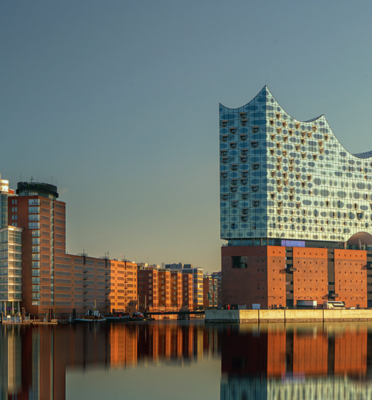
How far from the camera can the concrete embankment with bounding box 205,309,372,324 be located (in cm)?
18050

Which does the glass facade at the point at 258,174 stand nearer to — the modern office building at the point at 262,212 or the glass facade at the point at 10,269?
the modern office building at the point at 262,212

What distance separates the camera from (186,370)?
234 feet

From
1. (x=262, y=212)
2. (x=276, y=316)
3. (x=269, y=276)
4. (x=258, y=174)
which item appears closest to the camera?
(x=276, y=316)

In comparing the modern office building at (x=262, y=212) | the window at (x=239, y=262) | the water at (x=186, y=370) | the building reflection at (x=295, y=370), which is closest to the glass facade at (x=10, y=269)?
the modern office building at (x=262, y=212)

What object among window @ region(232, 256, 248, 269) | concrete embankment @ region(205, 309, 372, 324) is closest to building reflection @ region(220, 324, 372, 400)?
concrete embankment @ region(205, 309, 372, 324)

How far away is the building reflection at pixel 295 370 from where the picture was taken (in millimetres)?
Answer: 56719

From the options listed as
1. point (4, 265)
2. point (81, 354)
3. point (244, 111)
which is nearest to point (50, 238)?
point (4, 265)

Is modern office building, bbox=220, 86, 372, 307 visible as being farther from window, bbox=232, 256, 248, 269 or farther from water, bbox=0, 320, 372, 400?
water, bbox=0, 320, 372, 400

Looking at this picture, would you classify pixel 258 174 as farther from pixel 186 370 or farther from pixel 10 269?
pixel 186 370

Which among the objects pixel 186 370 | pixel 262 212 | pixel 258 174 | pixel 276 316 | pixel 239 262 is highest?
pixel 258 174

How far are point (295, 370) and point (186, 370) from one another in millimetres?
10982

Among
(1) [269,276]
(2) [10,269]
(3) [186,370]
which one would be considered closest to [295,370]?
(3) [186,370]

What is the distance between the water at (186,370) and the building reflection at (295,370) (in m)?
0.08

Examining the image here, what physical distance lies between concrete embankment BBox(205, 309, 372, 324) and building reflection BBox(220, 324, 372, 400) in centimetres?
7469
